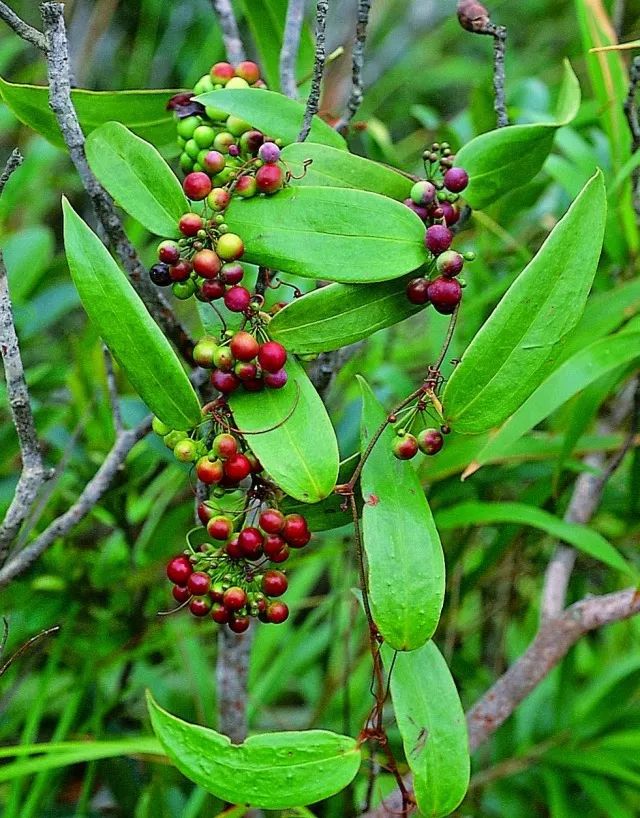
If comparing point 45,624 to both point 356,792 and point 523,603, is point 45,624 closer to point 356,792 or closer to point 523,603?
point 356,792

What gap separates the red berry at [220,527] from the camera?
Result: 1.58 ft

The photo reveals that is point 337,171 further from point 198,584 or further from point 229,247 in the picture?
point 198,584

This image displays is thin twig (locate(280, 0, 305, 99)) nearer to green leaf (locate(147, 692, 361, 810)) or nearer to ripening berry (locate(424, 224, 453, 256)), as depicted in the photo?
ripening berry (locate(424, 224, 453, 256))

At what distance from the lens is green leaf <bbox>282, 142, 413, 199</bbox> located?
489 mm

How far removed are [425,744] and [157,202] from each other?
0.34 metres

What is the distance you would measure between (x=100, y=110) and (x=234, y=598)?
1.04 feet

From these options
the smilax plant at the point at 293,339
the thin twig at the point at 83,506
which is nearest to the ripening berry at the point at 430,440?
the smilax plant at the point at 293,339

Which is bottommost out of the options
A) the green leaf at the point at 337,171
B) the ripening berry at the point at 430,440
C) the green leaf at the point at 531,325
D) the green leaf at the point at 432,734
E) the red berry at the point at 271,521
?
the green leaf at the point at 432,734

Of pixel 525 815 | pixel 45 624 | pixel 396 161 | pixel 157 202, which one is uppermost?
pixel 157 202

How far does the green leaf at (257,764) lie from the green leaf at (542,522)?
31 cm

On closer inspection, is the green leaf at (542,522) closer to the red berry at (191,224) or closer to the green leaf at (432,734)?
the green leaf at (432,734)

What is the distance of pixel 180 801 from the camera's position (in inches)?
37.4

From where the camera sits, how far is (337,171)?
0.50 metres

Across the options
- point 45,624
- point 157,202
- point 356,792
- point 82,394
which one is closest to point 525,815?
point 356,792
